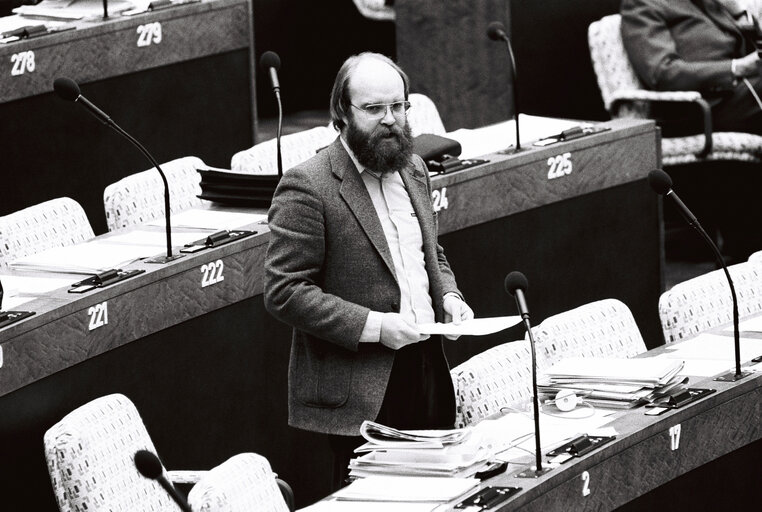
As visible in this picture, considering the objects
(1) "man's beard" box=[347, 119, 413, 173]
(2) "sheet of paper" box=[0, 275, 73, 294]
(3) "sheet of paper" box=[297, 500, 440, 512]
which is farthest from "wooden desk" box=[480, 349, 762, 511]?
(2) "sheet of paper" box=[0, 275, 73, 294]

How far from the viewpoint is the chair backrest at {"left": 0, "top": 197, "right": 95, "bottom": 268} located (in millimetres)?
5047

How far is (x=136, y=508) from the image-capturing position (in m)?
3.82

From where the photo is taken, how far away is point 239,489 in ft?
11.2

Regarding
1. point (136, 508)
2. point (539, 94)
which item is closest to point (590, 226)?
point (539, 94)

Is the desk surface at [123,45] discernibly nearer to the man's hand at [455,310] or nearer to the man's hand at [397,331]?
the man's hand at [455,310]

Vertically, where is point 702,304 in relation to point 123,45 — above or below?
below

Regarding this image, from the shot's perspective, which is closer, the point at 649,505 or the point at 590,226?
the point at 649,505

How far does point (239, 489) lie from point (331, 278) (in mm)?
708

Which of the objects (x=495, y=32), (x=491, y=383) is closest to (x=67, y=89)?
(x=491, y=383)

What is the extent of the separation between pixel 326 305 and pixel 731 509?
1.26m

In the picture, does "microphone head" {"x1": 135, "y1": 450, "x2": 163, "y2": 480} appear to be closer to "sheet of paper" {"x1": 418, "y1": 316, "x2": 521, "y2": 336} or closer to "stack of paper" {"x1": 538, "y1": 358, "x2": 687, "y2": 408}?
"sheet of paper" {"x1": 418, "y1": 316, "x2": 521, "y2": 336}

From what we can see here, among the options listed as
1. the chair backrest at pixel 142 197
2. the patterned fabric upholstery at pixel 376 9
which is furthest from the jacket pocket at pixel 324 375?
the patterned fabric upholstery at pixel 376 9

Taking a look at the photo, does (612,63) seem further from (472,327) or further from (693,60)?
(472,327)

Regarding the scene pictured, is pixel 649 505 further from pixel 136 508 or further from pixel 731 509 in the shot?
pixel 136 508
